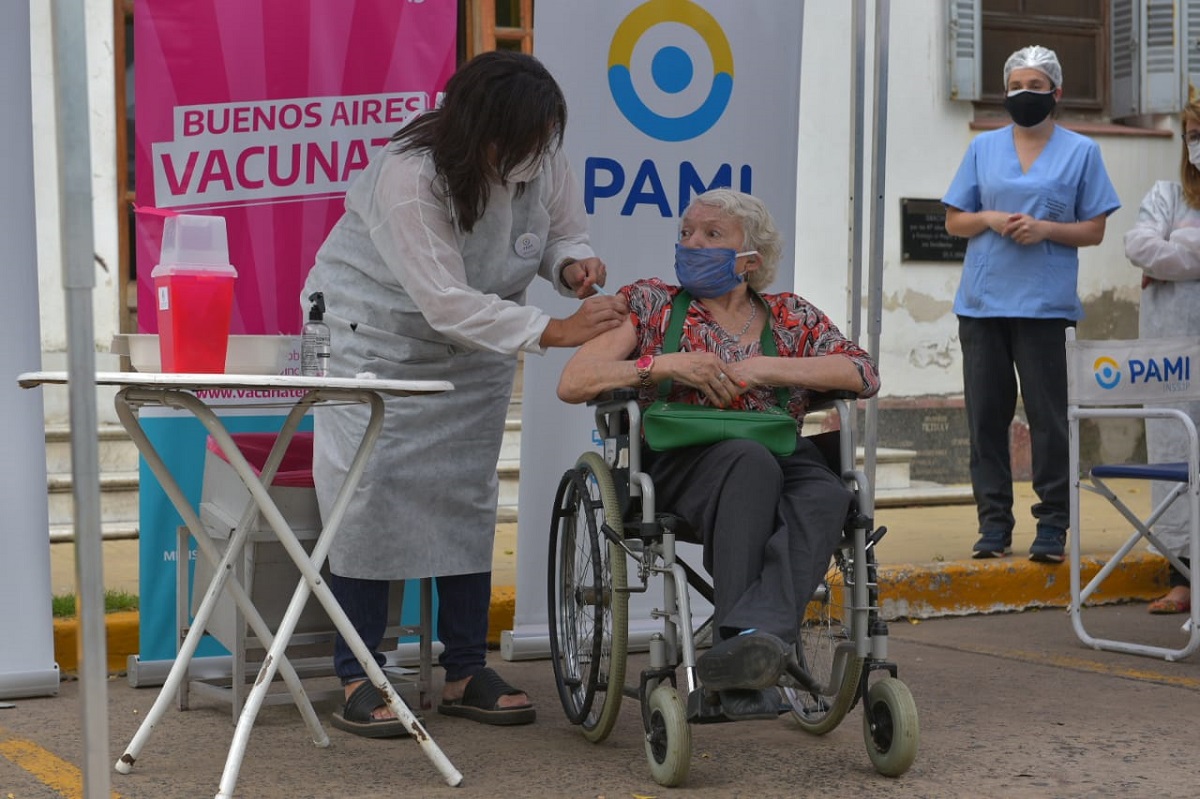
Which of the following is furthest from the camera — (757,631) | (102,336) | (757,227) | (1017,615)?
(102,336)

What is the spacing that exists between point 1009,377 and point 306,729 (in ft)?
10.5

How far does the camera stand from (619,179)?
477 centimetres

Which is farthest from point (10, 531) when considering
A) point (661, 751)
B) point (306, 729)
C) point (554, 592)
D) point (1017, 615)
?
point (1017, 615)

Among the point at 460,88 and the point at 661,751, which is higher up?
the point at 460,88

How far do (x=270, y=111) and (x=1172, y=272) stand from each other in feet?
10.3

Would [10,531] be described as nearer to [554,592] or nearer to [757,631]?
[554,592]

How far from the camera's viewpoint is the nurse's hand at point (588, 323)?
3.73 meters

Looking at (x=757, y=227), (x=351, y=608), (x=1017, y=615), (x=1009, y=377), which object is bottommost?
(x=1017, y=615)

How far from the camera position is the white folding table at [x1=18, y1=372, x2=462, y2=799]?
10.3 ft

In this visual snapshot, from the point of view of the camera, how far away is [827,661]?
4031mm

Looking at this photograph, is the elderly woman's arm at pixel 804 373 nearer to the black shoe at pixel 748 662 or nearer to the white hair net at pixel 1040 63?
the black shoe at pixel 748 662

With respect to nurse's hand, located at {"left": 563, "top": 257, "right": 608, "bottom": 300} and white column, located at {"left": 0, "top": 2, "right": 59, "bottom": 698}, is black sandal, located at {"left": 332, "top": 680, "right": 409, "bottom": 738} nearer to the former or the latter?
white column, located at {"left": 0, "top": 2, "right": 59, "bottom": 698}

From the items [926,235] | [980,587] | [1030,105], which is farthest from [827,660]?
[926,235]

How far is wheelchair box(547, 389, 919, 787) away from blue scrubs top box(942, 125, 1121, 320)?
2190mm
